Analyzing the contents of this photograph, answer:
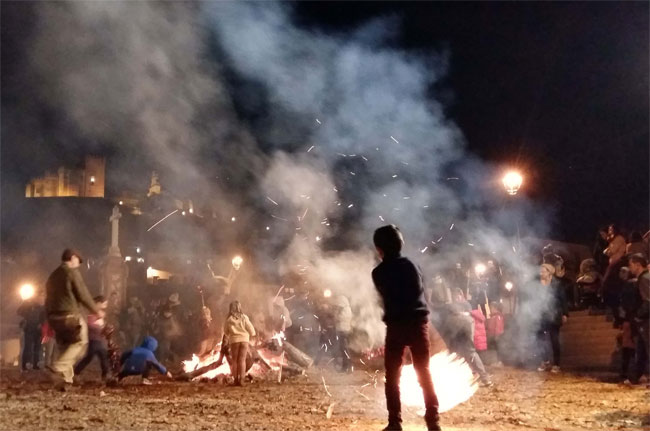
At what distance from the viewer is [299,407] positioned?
746cm

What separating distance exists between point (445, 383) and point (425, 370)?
10.2 ft

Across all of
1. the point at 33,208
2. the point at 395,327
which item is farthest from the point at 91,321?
the point at 33,208

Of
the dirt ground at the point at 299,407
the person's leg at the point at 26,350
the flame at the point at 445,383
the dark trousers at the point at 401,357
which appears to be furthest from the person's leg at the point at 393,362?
the person's leg at the point at 26,350

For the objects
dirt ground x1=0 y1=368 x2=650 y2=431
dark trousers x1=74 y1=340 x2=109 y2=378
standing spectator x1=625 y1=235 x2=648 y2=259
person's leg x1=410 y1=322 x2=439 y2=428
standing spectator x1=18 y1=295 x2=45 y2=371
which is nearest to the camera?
person's leg x1=410 y1=322 x2=439 y2=428

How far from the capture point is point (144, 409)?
6.93 meters

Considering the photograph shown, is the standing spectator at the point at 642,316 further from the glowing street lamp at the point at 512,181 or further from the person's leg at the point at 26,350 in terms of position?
the person's leg at the point at 26,350

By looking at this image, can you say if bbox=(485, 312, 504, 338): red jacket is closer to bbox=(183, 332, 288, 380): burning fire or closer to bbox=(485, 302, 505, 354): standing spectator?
bbox=(485, 302, 505, 354): standing spectator

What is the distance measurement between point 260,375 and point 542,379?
548 cm

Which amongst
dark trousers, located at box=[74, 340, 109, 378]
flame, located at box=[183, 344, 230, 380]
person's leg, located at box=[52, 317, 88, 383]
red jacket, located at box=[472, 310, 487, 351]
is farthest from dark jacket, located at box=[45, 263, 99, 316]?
red jacket, located at box=[472, 310, 487, 351]

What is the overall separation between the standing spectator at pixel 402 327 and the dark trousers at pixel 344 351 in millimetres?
7563

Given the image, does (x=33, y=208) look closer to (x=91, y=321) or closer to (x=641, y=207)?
(x=91, y=321)

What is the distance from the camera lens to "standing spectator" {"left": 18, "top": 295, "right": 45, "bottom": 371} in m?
13.9

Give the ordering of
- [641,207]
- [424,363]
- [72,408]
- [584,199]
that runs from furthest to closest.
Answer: [584,199] < [641,207] < [72,408] < [424,363]

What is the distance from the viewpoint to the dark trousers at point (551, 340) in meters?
11.4
